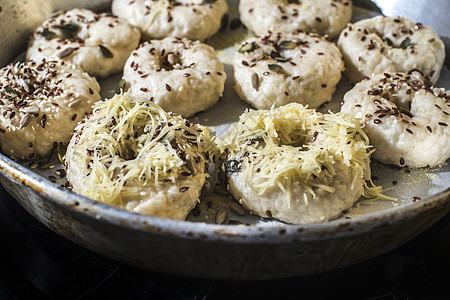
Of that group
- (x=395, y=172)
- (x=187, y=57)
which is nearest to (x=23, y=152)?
(x=187, y=57)

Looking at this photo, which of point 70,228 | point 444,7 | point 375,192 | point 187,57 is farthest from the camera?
point 444,7

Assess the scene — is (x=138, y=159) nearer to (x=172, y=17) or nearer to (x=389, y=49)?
(x=172, y=17)

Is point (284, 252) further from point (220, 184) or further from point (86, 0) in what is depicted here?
point (86, 0)

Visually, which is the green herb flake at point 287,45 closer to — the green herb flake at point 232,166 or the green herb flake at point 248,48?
the green herb flake at point 248,48

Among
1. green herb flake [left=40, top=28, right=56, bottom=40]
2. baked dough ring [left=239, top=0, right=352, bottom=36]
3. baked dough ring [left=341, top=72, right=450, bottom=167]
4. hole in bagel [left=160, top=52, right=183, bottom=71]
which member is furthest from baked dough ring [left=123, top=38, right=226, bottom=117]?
baked dough ring [left=341, top=72, right=450, bottom=167]

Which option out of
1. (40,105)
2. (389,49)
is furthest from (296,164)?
(40,105)

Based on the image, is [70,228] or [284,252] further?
[70,228]

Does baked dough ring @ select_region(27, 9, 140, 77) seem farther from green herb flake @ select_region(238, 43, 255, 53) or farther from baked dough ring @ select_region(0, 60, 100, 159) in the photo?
green herb flake @ select_region(238, 43, 255, 53)
